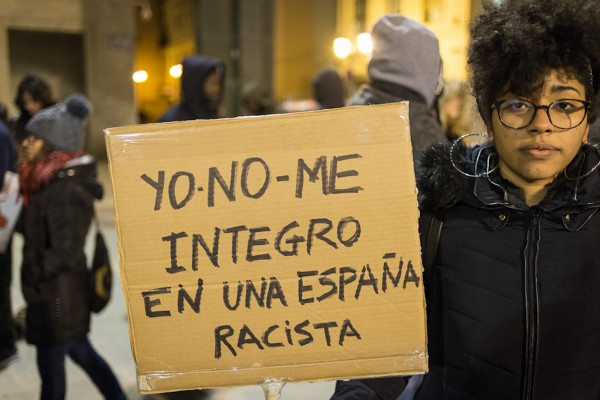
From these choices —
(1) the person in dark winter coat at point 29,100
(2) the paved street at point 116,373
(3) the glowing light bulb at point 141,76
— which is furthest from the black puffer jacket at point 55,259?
(3) the glowing light bulb at point 141,76

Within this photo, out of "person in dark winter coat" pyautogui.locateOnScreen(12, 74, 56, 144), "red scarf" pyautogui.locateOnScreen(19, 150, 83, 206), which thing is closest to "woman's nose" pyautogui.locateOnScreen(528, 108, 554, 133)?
"red scarf" pyautogui.locateOnScreen(19, 150, 83, 206)

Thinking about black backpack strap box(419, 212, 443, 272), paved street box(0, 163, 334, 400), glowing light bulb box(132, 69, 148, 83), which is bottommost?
paved street box(0, 163, 334, 400)

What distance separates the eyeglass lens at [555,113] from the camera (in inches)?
53.7

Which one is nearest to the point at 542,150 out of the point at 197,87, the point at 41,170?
the point at 41,170

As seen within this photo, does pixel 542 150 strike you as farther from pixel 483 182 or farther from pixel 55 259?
pixel 55 259

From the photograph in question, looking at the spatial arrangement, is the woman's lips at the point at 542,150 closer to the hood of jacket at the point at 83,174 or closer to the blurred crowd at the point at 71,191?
the blurred crowd at the point at 71,191

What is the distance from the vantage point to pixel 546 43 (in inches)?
53.8

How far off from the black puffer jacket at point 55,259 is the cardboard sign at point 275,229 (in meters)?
1.72

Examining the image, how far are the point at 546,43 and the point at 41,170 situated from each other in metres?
2.49

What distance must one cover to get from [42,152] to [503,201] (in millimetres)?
2506

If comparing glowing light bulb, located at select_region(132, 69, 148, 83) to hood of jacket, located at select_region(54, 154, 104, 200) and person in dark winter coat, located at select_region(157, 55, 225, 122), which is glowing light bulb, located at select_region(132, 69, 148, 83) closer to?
person in dark winter coat, located at select_region(157, 55, 225, 122)

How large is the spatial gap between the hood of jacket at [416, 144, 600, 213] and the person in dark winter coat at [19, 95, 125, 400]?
6.54 ft

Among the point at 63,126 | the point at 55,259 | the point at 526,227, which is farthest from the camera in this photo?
the point at 63,126

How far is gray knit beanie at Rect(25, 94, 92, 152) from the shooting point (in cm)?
308
